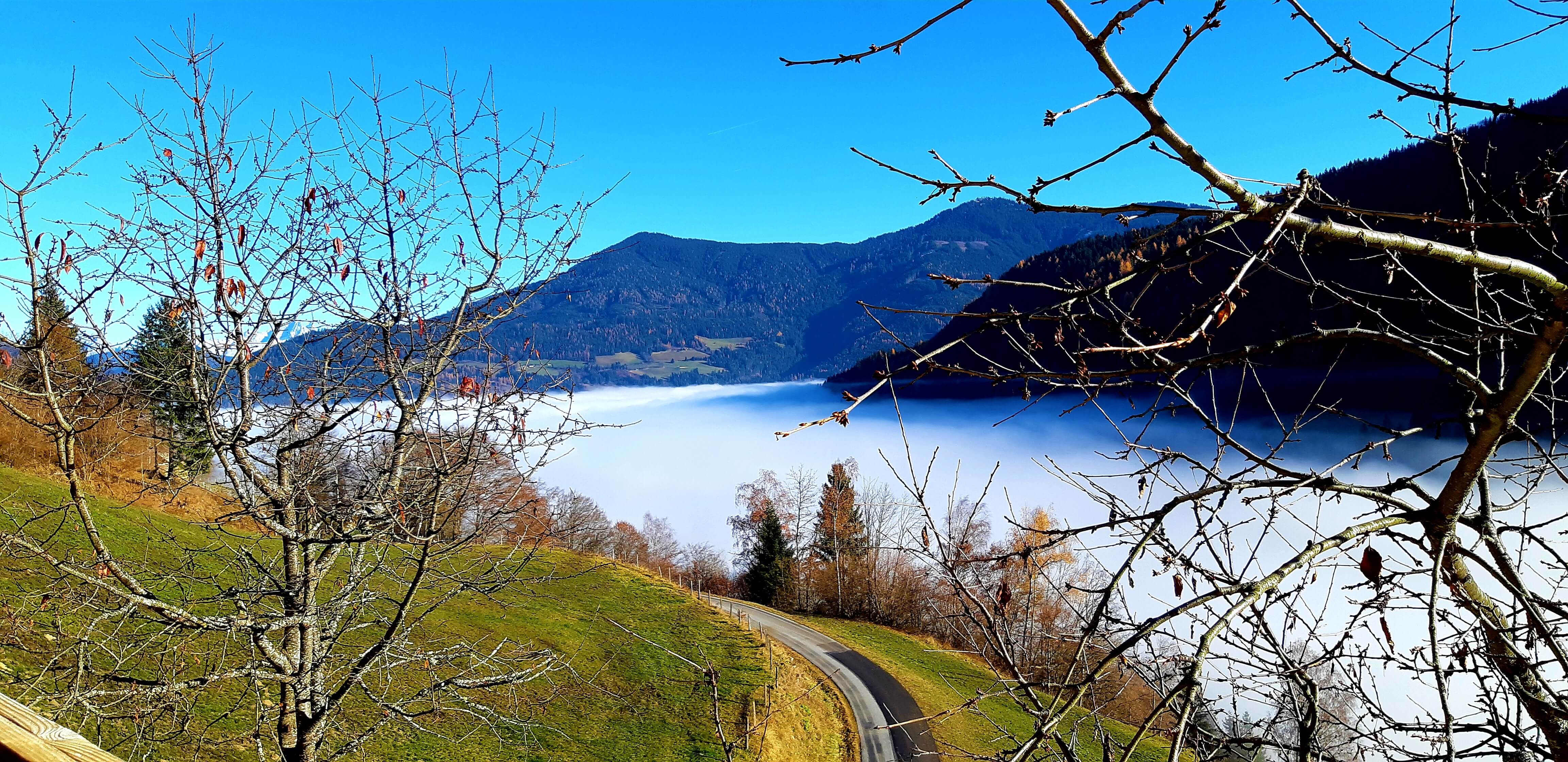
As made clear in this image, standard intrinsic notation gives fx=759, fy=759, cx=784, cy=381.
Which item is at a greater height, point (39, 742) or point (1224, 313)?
point (1224, 313)

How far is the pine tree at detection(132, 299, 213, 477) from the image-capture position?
467 cm

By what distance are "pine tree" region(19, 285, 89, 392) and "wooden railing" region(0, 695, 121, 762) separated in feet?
12.4

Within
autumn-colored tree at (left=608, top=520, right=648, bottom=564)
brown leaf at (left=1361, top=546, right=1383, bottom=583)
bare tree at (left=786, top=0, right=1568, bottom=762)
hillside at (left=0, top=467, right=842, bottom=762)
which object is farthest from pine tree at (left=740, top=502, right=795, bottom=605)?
brown leaf at (left=1361, top=546, right=1383, bottom=583)

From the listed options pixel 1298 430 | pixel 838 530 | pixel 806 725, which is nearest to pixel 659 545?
pixel 838 530

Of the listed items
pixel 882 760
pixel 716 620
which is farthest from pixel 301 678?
pixel 716 620

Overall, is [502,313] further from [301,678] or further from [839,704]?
[839,704]

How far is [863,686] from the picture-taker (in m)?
27.9

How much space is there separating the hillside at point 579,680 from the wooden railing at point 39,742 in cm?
565

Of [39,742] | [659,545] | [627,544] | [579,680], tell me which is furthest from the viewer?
[659,545]

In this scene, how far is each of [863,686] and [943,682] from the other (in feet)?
17.9

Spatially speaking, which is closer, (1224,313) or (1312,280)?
(1224,313)

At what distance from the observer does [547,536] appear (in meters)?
5.40

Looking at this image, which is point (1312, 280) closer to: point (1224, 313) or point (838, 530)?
point (1224, 313)

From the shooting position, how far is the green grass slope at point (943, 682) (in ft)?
72.2
